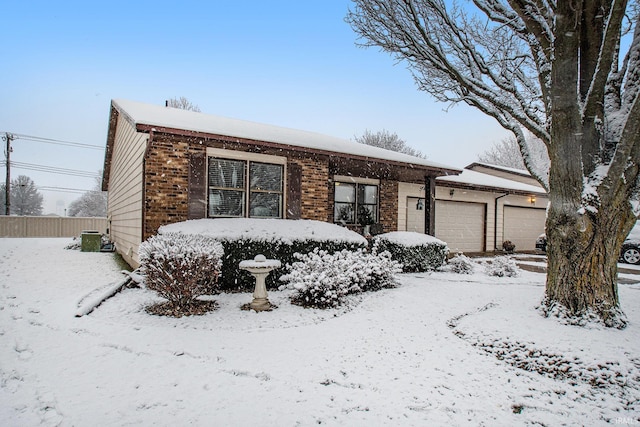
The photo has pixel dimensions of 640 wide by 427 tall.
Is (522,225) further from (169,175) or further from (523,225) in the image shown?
(169,175)

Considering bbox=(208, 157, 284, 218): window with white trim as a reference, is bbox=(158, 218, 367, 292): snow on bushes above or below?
below

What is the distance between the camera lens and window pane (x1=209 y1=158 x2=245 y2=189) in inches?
317

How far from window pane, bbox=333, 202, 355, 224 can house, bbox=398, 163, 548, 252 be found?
214 cm

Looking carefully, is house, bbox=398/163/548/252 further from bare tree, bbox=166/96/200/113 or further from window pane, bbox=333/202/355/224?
bare tree, bbox=166/96/200/113

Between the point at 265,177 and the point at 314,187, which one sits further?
the point at 314,187

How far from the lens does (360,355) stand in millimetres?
3678

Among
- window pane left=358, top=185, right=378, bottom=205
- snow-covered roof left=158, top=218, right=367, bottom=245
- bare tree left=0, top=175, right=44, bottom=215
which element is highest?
bare tree left=0, top=175, right=44, bottom=215

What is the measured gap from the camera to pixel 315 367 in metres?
3.34

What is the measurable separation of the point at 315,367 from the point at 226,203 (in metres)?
5.64

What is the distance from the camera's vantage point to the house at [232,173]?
719 cm

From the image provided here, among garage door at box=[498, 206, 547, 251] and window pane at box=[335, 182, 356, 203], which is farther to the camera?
garage door at box=[498, 206, 547, 251]

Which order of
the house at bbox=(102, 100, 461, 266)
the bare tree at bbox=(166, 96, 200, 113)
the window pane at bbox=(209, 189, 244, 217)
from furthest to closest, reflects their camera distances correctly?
the bare tree at bbox=(166, 96, 200, 113) → the window pane at bbox=(209, 189, 244, 217) → the house at bbox=(102, 100, 461, 266)

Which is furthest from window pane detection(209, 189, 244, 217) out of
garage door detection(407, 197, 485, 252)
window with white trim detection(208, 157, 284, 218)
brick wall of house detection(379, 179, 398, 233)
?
garage door detection(407, 197, 485, 252)

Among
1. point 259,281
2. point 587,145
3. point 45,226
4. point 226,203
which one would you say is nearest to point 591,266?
point 587,145
